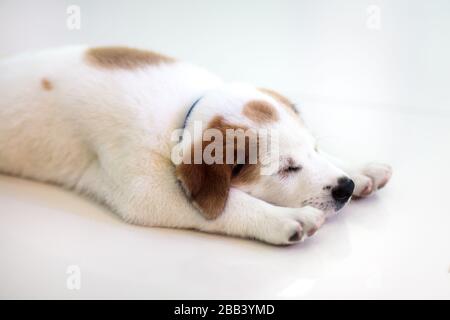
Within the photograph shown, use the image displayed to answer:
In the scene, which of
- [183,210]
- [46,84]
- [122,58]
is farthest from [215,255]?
[46,84]

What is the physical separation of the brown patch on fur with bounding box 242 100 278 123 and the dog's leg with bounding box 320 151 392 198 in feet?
1.73

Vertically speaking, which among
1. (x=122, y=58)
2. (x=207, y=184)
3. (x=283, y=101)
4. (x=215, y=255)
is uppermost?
(x=122, y=58)

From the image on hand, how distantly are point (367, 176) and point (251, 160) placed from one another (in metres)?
0.67

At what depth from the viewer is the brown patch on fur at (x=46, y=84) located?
2645 mm

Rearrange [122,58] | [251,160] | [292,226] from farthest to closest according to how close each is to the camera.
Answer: [122,58], [251,160], [292,226]

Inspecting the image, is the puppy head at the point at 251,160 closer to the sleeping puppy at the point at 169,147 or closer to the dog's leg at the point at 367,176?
the sleeping puppy at the point at 169,147

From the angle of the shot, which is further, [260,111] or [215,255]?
[260,111]

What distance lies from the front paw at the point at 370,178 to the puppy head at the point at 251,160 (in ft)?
0.98

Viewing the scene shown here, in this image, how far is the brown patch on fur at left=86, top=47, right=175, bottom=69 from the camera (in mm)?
2613

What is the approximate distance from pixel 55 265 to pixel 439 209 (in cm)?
173

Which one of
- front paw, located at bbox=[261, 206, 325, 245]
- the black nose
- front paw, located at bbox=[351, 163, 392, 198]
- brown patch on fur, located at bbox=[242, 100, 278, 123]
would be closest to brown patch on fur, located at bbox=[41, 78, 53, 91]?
brown patch on fur, located at bbox=[242, 100, 278, 123]

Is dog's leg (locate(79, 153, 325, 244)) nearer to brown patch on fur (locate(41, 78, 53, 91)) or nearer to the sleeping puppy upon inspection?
the sleeping puppy

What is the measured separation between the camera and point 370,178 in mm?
2721

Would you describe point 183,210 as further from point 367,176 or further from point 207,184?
point 367,176
